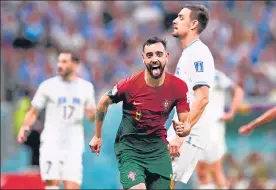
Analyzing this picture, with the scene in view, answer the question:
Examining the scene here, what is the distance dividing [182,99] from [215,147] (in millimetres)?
4154

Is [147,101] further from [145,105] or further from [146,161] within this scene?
[146,161]

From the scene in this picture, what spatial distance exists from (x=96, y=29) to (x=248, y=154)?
260 inches

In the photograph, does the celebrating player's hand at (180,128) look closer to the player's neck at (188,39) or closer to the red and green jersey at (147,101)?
the red and green jersey at (147,101)

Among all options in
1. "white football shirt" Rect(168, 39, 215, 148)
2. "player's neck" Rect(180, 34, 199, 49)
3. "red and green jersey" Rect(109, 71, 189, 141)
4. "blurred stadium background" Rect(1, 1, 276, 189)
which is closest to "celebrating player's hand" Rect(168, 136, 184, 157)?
"red and green jersey" Rect(109, 71, 189, 141)

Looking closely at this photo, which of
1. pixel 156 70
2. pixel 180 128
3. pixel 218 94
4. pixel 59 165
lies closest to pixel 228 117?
pixel 218 94

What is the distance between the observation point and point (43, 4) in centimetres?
2091

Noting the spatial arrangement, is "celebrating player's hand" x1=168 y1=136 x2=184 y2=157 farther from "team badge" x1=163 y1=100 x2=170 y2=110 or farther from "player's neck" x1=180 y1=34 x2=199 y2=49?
"player's neck" x1=180 y1=34 x2=199 y2=49

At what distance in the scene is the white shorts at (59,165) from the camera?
11.7 m

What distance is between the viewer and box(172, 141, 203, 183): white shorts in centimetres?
960

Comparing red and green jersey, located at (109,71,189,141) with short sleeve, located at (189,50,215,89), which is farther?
short sleeve, located at (189,50,215,89)

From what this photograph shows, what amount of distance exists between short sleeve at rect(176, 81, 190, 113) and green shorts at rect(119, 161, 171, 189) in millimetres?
691

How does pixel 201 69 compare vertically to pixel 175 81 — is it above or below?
above

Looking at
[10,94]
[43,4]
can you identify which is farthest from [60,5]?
[10,94]

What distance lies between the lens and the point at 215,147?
12.7 meters
